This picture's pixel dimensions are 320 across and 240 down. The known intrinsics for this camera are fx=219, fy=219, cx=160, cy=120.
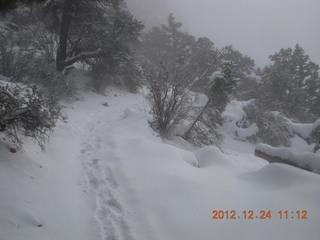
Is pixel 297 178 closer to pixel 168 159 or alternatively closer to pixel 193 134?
pixel 168 159

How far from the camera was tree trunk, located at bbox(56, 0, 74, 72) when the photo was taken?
14.6 m

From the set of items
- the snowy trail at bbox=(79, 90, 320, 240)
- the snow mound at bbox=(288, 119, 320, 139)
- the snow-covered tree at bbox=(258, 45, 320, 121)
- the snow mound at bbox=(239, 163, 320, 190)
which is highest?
the snow-covered tree at bbox=(258, 45, 320, 121)

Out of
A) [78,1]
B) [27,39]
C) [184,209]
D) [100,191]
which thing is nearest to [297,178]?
[184,209]

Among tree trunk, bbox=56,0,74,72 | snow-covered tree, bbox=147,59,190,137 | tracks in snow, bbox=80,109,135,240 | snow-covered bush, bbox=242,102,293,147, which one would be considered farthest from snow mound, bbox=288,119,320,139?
tree trunk, bbox=56,0,74,72

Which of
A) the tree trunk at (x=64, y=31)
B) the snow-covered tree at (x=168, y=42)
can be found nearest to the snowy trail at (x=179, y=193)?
the tree trunk at (x=64, y=31)

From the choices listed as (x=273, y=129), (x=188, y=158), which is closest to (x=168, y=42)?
(x=273, y=129)

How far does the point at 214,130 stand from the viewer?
16.8m

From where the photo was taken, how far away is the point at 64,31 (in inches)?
605

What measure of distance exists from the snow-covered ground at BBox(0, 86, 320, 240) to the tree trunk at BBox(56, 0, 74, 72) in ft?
33.4

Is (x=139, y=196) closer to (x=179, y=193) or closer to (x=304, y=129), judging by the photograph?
(x=179, y=193)

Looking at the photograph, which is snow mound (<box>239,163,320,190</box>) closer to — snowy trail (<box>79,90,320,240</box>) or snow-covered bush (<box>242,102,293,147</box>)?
snowy trail (<box>79,90,320,240</box>)

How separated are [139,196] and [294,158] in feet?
18.4

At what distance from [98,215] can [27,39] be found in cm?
1735

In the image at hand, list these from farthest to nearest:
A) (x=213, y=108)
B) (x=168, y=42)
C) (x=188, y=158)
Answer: (x=168, y=42) < (x=213, y=108) < (x=188, y=158)
